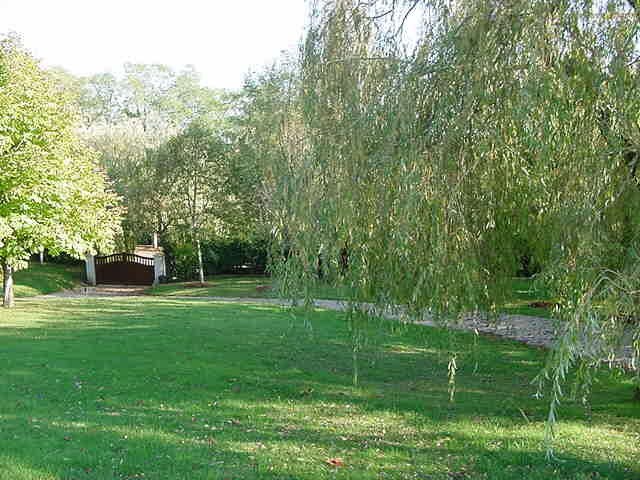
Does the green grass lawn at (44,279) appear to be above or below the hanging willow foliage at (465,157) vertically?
below

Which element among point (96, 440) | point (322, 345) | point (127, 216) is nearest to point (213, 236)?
point (127, 216)

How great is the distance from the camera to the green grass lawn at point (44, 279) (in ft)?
90.9

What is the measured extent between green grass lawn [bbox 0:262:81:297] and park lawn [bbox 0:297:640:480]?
1494 centimetres

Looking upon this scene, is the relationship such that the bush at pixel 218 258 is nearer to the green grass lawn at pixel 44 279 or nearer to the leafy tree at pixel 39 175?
the green grass lawn at pixel 44 279

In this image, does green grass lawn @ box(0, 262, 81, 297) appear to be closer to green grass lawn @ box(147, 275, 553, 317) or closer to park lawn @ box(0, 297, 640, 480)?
green grass lawn @ box(147, 275, 553, 317)

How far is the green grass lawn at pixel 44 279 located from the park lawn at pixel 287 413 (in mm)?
14939

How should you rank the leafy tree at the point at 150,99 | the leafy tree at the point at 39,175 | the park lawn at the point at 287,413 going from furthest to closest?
the leafy tree at the point at 150,99 → the leafy tree at the point at 39,175 → the park lawn at the point at 287,413

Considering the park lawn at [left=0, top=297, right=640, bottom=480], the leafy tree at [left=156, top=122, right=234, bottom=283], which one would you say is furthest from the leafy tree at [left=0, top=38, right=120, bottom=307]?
the leafy tree at [left=156, top=122, right=234, bottom=283]

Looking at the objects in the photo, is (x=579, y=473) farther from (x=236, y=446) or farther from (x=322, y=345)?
(x=322, y=345)

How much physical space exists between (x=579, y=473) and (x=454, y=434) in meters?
1.50

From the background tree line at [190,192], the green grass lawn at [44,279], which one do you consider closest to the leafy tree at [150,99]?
the background tree line at [190,192]

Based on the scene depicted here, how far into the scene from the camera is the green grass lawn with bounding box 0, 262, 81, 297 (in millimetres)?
27703

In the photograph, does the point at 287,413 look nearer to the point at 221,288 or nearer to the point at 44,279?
the point at 221,288

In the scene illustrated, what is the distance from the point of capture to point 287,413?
7.83 m
